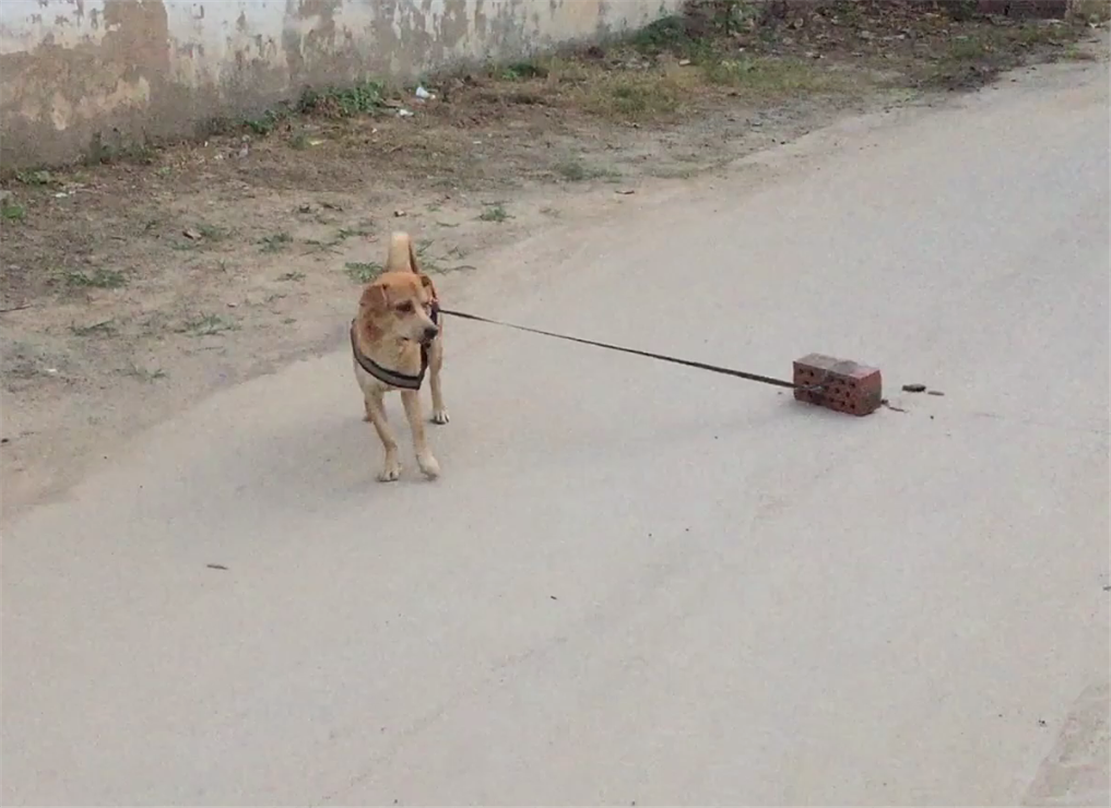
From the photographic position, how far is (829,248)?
651 cm

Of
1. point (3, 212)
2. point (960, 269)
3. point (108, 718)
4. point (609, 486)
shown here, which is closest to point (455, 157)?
point (3, 212)

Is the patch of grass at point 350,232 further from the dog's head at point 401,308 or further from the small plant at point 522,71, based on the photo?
the small plant at point 522,71

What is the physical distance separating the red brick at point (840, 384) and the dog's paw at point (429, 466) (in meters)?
1.38

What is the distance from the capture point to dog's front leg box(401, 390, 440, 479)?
419cm

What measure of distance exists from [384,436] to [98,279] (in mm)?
2475

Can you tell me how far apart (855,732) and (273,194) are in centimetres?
518

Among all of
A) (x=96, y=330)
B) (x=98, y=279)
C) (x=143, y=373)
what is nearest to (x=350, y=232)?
(x=98, y=279)

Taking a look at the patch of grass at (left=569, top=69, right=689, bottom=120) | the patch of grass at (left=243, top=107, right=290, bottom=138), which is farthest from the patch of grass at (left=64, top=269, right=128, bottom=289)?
the patch of grass at (left=569, top=69, right=689, bottom=120)

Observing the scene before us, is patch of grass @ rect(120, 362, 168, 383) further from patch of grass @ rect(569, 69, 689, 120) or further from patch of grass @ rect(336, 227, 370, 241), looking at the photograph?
patch of grass @ rect(569, 69, 689, 120)

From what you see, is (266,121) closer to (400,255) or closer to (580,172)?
(580,172)

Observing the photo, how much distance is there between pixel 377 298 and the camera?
406 cm

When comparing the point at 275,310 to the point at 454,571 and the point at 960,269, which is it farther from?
the point at 960,269

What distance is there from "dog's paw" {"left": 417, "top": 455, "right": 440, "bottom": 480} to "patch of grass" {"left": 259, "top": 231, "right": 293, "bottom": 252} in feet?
8.40

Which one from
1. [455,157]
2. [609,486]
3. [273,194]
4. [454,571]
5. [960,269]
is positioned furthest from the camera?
[455,157]
